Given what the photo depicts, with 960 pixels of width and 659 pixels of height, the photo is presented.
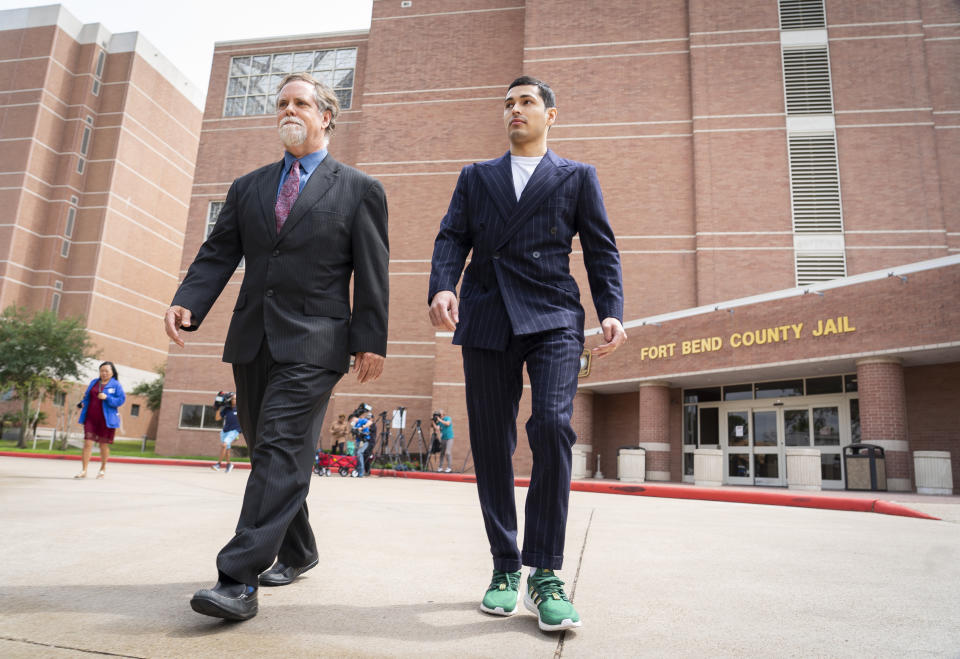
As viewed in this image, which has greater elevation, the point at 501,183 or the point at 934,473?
the point at 501,183

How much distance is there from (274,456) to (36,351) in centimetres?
3794

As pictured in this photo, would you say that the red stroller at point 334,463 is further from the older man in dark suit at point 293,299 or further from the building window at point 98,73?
the building window at point 98,73

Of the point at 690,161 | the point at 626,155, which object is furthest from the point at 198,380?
the point at 690,161

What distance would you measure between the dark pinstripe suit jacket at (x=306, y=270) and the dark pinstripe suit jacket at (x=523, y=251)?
0.33 m

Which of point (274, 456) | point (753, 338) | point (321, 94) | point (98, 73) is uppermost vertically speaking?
point (98, 73)

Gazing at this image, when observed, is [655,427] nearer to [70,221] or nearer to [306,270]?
[306,270]

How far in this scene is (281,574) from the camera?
9.82 feet

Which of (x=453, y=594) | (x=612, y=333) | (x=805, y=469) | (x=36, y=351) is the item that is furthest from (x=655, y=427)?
(x=36, y=351)

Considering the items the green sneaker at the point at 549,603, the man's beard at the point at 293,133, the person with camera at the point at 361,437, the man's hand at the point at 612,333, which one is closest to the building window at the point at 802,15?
the person with camera at the point at 361,437

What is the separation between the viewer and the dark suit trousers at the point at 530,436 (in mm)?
2658

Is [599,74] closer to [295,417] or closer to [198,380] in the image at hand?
[198,380]

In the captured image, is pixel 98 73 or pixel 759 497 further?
pixel 98 73

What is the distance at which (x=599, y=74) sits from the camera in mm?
29203

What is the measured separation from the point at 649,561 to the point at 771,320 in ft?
57.4
